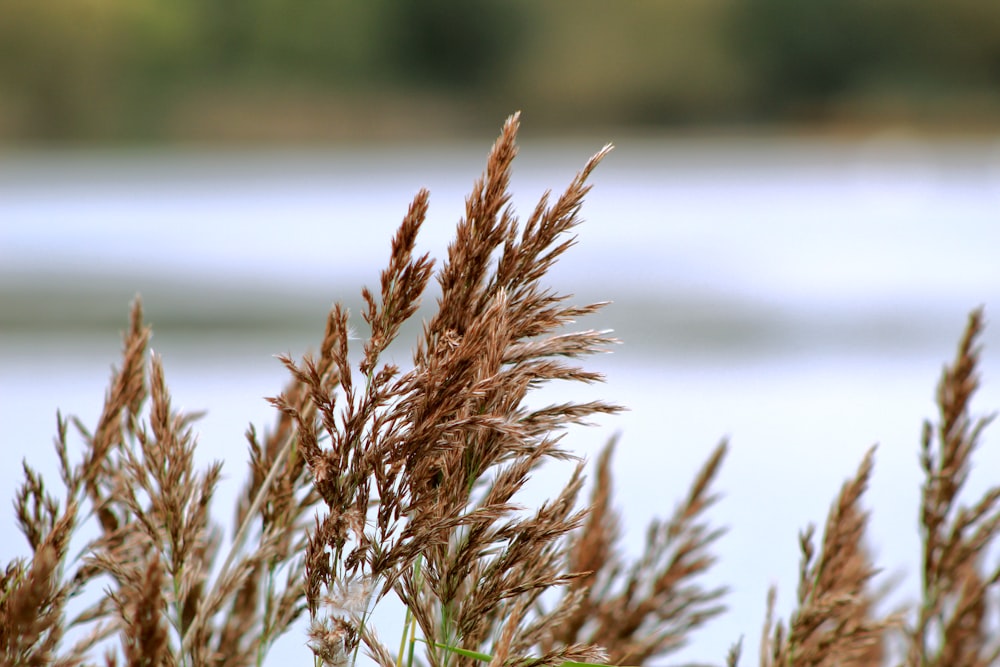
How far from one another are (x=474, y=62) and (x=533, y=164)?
9.93 ft

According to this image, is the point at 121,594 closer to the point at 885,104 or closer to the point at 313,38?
the point at 313,38

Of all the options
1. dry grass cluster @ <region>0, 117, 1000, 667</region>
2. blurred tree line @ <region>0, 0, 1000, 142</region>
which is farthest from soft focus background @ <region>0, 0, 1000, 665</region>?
dry grass cluster @ <region>0, 117, 1000, 667</region>

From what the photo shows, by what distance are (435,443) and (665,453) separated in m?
3.04

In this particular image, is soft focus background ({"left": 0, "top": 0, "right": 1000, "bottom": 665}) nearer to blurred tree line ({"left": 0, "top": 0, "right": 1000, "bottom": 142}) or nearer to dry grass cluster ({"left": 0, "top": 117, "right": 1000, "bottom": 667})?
blurred tree line ({"left": 0, "top": 0, "right": 1000, "bottom": 142})

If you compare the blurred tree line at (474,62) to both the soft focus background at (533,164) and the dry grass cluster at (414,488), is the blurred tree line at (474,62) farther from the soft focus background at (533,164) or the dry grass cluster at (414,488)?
the dry grass cluster at (414,488)

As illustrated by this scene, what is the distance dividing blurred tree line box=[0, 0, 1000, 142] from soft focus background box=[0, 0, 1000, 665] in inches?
1.3

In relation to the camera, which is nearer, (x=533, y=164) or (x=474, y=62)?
(x=474, y=62)

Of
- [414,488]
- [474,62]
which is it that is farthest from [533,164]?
[414,488]

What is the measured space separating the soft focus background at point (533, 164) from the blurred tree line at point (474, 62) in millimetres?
34

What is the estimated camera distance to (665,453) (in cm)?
346

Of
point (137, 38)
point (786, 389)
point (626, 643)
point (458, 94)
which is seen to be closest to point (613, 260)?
point (458, 94)

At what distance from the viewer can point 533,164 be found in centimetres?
1394

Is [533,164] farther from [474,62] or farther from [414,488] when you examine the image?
[414,488]

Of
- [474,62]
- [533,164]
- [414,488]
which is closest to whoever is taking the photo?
[414,488]
